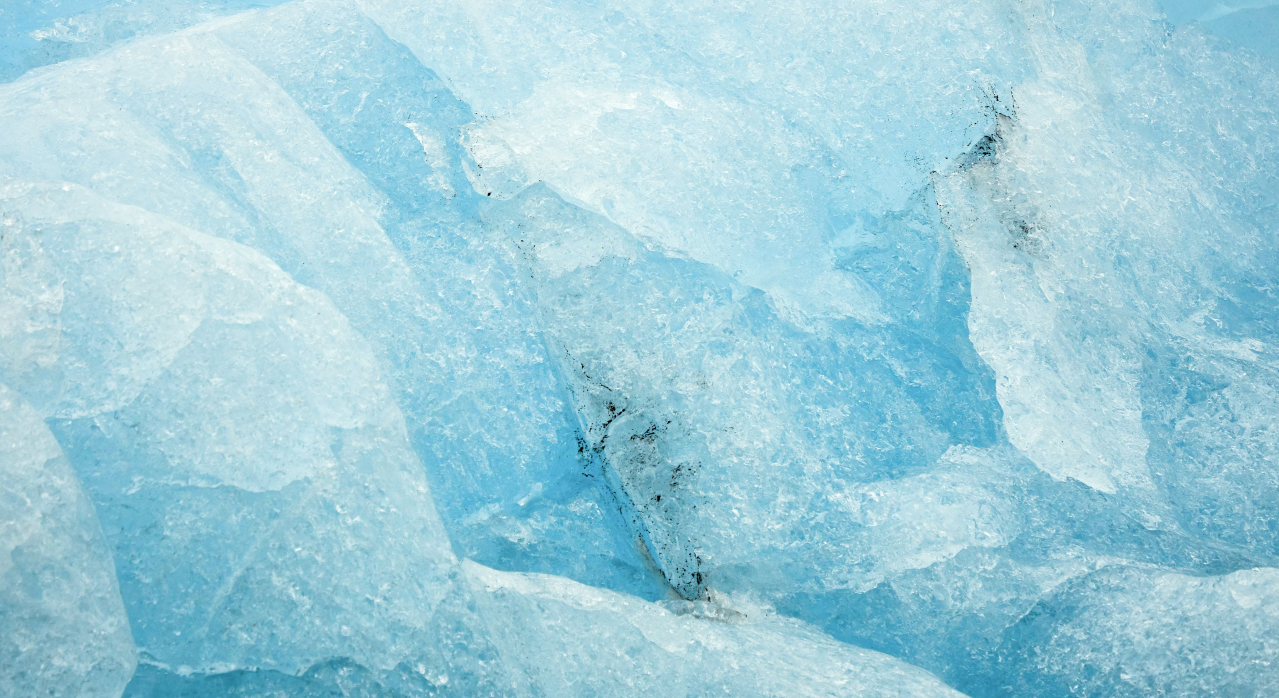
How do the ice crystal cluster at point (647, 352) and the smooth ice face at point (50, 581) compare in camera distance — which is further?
the ice crystal cluster at point (647, 352)

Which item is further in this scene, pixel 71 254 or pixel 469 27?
pixel 469 27

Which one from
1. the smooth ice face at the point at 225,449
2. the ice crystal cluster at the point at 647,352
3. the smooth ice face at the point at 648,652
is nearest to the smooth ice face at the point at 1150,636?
the ice crystal cluster at the point at 647,352

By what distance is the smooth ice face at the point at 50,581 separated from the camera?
3.84 ft

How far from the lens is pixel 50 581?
1.21 meters

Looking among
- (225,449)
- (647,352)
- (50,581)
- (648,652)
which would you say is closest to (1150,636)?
(648,652)

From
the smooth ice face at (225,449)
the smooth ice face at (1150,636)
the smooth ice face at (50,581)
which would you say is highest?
the smooth ice face at (1150,636)

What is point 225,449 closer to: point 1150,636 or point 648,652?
point 648,652

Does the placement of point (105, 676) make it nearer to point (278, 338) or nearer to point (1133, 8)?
point (278, 338)

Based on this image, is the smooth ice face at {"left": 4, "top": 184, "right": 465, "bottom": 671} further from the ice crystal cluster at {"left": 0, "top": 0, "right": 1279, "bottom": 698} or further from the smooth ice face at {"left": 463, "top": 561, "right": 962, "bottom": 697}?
the smooth ice face at {"left": 463, "top": 561, "right": 962, "bottom": 697}

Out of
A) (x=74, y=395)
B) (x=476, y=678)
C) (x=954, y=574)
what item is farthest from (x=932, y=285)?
(x=74, y=395)

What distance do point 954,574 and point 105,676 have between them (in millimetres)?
1493

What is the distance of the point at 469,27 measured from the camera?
189 centimetres

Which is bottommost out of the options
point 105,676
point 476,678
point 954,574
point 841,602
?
point 105,676

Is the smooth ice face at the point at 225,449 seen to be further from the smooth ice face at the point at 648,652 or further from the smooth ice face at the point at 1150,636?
the smooth ice face at the point at 1150,636
